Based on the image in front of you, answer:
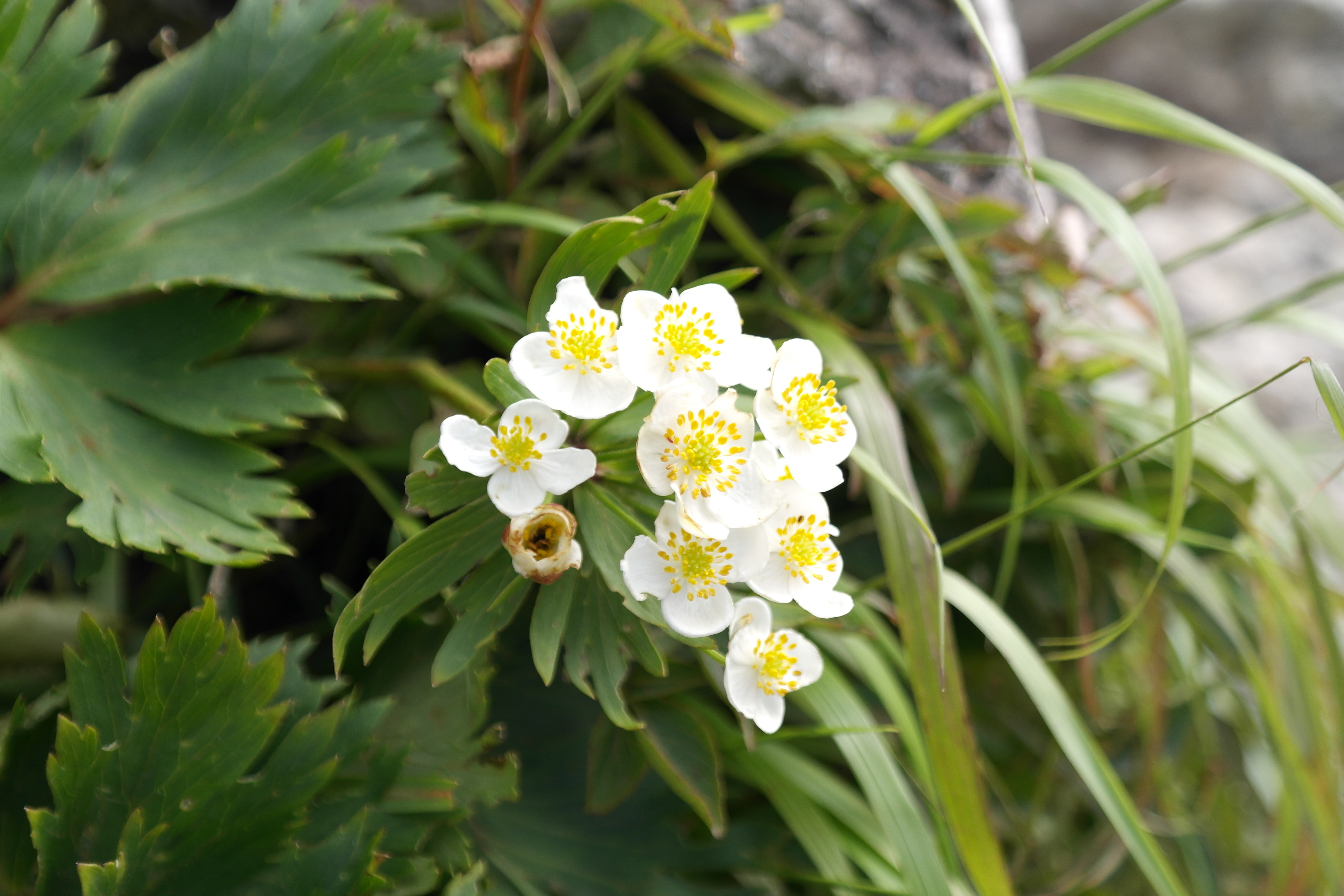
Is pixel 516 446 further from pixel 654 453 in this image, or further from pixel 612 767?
pixel 612 767

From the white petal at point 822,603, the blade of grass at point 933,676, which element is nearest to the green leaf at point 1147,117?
the blade of grass at point 933,676

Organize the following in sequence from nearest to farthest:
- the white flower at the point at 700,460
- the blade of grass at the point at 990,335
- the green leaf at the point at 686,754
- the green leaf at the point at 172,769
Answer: the white flower at the point at 700,460 < the green leaf at the point at 172,769 < the green leaf at the point at 686,754 < the blade of grass at the point at 990,335

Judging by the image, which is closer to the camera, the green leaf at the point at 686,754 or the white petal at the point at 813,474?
the white petal at the point at 813,474

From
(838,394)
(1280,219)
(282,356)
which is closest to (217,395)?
(282,356)

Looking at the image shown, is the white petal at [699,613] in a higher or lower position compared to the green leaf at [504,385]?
lower

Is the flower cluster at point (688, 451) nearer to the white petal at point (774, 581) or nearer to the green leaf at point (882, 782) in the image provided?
the white petal at point (774, 581)

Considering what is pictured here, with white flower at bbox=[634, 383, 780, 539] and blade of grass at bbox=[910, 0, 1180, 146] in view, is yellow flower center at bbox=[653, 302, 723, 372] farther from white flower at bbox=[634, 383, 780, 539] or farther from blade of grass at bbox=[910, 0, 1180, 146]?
blade of grass at bbox=[910, 0, 1180, 146]
